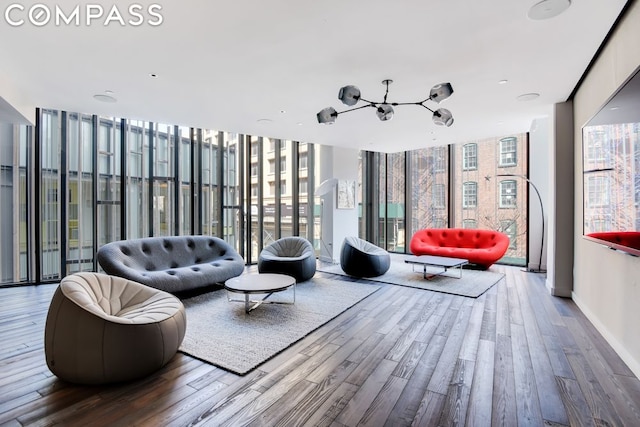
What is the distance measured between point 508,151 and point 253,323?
618cm

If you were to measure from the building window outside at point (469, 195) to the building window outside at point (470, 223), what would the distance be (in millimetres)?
301

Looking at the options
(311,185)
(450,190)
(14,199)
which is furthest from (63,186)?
(450,190)

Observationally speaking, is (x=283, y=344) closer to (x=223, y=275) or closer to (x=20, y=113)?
(x=223, y=275)

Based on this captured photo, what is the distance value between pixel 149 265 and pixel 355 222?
4658 mm

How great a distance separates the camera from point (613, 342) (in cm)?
265

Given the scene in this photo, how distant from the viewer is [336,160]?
7156 millimetres

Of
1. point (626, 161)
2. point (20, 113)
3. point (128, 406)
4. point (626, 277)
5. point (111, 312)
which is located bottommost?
point (128, 406)

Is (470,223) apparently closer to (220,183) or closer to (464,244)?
(464,244)

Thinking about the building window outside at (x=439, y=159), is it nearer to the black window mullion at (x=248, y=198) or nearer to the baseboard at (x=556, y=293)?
the baseboard at (x=556, y=293)

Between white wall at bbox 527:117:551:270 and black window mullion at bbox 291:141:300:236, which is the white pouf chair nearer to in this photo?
black window mullion at bbox 291:141:300:236

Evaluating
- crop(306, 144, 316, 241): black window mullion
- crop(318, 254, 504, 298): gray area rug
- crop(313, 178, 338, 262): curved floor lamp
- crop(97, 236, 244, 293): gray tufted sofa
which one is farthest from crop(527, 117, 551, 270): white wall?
crop(97, 236, 244, 293): gray tufted sofa

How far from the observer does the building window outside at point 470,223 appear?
23.0 ft

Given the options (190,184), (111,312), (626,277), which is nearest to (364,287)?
(626,277)

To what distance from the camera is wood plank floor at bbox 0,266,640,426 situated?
1788 mm
